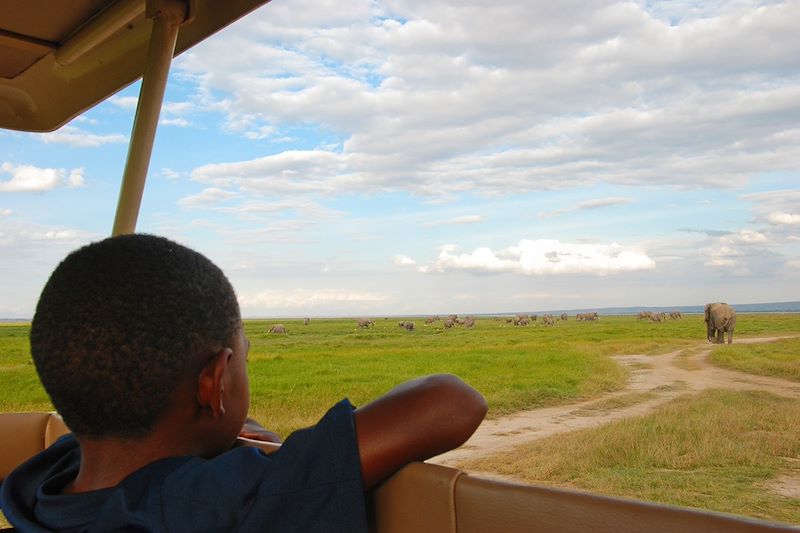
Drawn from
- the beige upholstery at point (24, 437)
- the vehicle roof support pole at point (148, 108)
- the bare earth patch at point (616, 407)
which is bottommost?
the bare earth patch at point (616, 407)

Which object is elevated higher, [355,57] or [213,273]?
[355,57]

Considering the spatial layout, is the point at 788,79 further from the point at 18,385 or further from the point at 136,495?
the point at 18,385

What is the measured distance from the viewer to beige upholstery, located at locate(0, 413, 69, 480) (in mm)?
1465

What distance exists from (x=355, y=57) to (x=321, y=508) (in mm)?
3446

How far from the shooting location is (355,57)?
3.79 m

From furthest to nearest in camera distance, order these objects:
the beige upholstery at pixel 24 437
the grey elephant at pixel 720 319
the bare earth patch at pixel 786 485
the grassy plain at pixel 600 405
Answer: the grey elephant at pixel 720 319, the grassy plain at pixel 600 405, the bare earth patch at pixel 786 485, the beige upholstery at pixel 24 437

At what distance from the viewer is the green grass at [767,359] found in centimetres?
639

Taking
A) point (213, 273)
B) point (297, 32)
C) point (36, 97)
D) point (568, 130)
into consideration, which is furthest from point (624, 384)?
point (213, 273)

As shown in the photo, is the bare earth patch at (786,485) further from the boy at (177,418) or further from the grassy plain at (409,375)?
the grassy plain at (409,375)

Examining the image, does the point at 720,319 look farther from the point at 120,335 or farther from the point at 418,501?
the point at 120,335

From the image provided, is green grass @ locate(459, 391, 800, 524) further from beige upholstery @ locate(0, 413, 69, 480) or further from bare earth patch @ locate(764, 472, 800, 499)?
beige upholstery @ locate(0, 413, 69, 480)

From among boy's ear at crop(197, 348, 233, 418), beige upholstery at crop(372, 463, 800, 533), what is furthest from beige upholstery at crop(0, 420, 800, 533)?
boy's ear at crop(197, 348, 233, 418)

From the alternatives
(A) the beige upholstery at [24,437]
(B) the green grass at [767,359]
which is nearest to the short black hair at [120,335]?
(A) the beige upholstery at [24,437]

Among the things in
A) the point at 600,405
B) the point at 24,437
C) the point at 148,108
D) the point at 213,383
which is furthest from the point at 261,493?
the point at 600,405
